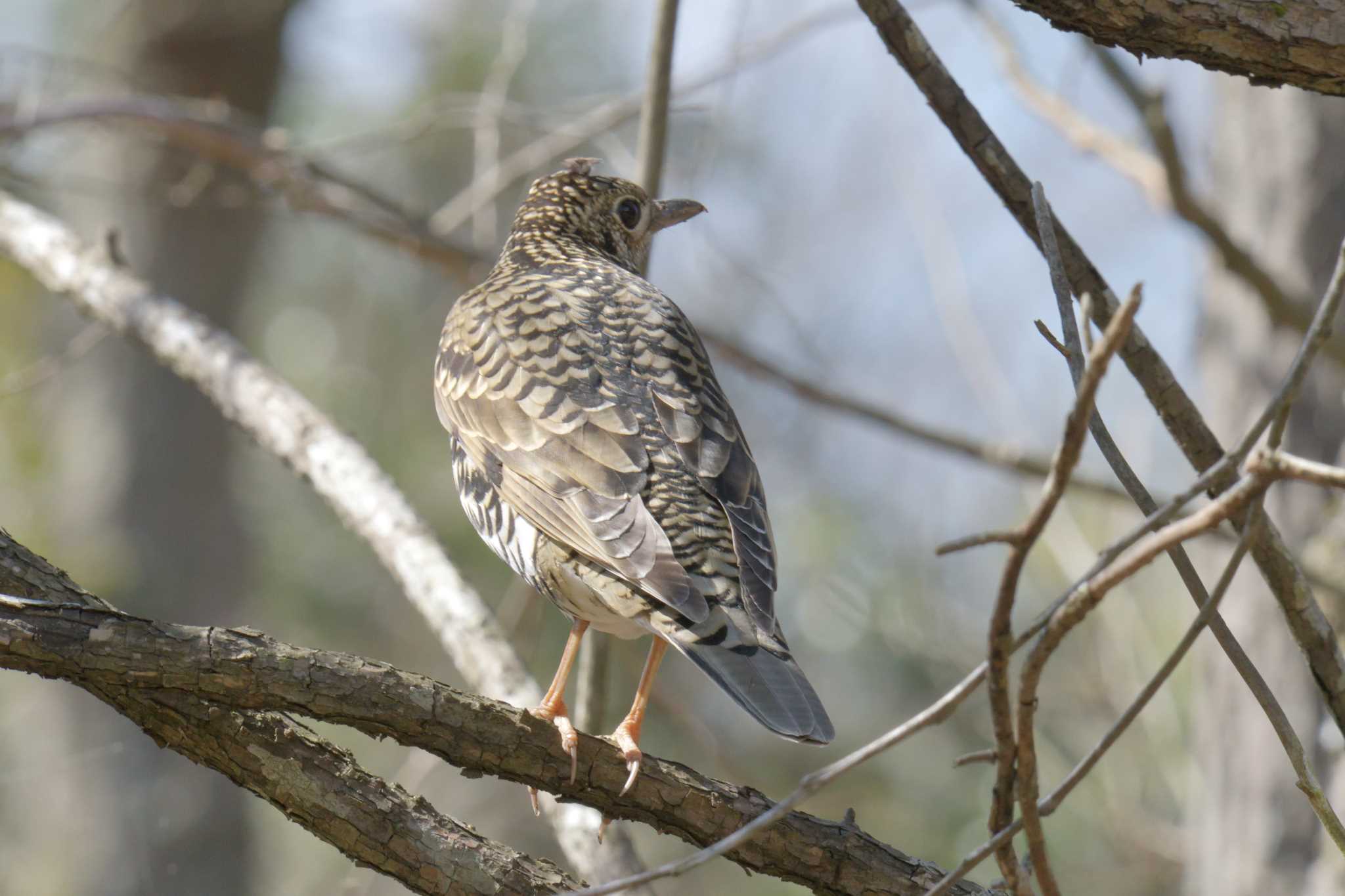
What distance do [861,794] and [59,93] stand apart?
6.69 m

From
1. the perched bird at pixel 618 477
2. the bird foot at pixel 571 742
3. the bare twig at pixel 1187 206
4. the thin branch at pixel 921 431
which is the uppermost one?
the bare twig at pixel 1187 206

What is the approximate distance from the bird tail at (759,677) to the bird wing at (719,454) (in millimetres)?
158

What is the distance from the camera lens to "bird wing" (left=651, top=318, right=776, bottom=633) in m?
3.24

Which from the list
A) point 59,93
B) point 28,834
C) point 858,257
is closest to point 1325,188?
point 59,93

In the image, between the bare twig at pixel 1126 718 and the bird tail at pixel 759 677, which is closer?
the bare twig at pixel 1126 718

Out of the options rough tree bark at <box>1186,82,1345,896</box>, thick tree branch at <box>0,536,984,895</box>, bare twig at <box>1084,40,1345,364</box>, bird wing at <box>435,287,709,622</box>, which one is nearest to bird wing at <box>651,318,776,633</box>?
bird wing at <box>435,287,709,622</box>

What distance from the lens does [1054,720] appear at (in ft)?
32.3

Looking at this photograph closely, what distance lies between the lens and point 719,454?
12.0 ft

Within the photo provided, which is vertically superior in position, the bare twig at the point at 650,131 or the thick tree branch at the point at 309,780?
the bare twig at the point at 650,131

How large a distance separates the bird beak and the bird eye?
0.06 metres

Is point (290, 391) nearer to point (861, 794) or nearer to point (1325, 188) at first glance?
point (1325, 188)

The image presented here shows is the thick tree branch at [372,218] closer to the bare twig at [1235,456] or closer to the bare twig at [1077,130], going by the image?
the bare twig at [1077,130]

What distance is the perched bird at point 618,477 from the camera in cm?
296

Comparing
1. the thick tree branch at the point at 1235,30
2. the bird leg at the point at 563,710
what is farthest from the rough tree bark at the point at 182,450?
the thick tree branch at the point at 1235,30
